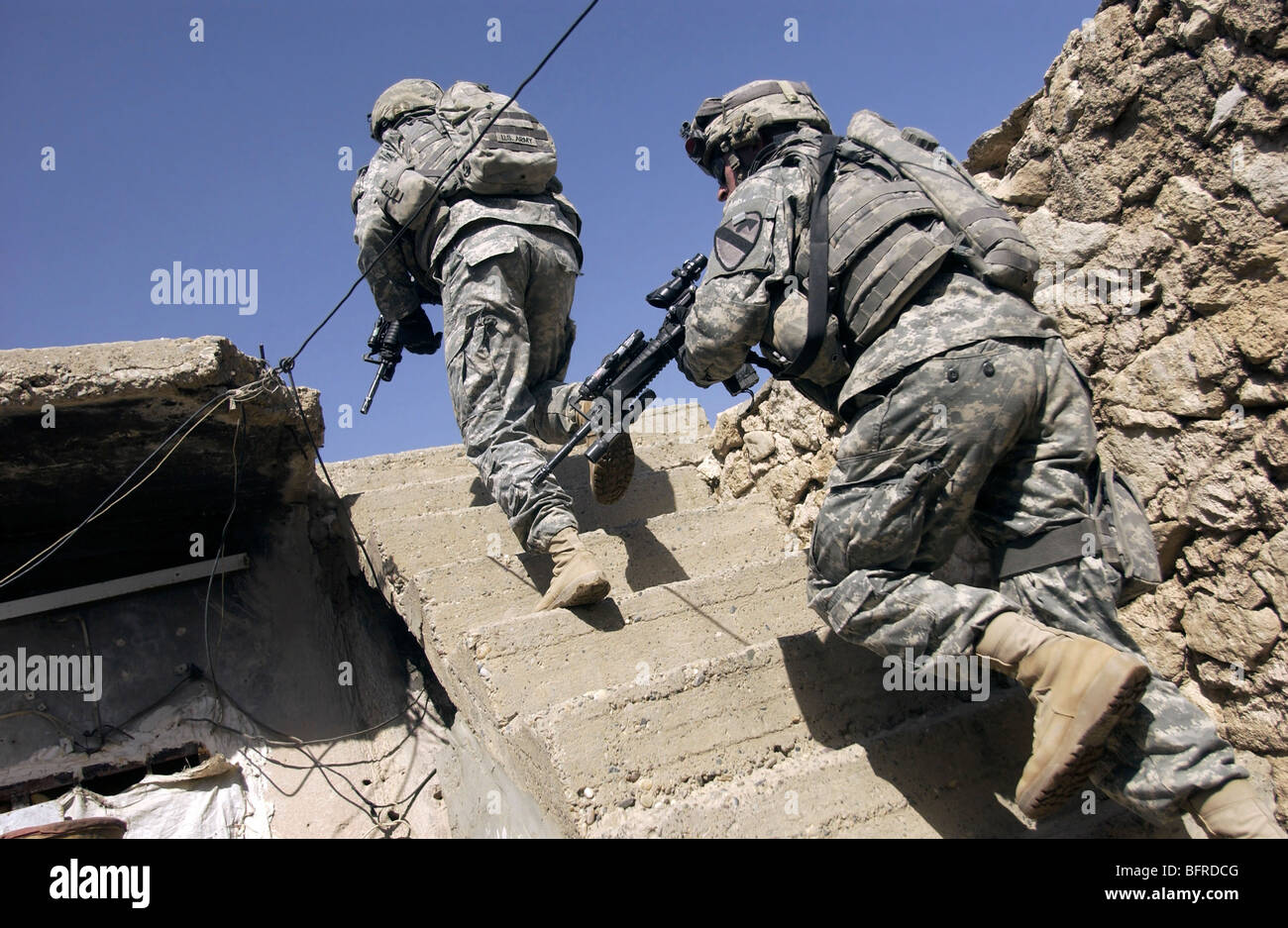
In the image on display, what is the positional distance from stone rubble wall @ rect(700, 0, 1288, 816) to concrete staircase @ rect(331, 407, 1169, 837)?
0.61 metres

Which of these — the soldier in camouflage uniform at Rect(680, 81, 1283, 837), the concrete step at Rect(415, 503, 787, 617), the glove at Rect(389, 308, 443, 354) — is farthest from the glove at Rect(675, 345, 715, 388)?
the glove at Rect(389, 308, 443, 354)

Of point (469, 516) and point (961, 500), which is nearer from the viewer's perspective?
point (961, 500)

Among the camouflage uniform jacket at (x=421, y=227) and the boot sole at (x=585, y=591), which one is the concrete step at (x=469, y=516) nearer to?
the boot sole at (x=585, y=591)

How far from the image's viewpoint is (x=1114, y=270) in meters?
Answer: 2.96

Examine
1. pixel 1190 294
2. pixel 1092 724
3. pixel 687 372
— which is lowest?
pixel 1092 724

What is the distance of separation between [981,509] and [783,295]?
0.87m

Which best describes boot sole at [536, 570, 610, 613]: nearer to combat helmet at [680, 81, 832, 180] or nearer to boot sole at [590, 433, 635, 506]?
boot sole at [590, 433, 635, 506]

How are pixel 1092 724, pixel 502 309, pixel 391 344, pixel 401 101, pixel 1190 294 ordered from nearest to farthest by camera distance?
pixel 1092 724 → pixel 1190 294 → pixel 502 309 → pixel 401 101 → pixel 391 344

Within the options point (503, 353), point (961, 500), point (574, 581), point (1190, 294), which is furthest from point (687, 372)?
point (1190, 294)

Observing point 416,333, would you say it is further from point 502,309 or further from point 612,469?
point 612,469

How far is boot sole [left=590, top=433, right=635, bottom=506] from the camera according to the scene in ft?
12.3

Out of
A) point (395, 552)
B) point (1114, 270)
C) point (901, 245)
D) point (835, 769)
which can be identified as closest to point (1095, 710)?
point (835, 769)

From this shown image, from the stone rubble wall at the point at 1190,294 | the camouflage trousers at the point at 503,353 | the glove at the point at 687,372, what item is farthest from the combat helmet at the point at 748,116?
the camouflage trousers at the point at 503,353

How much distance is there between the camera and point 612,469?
3.79m
